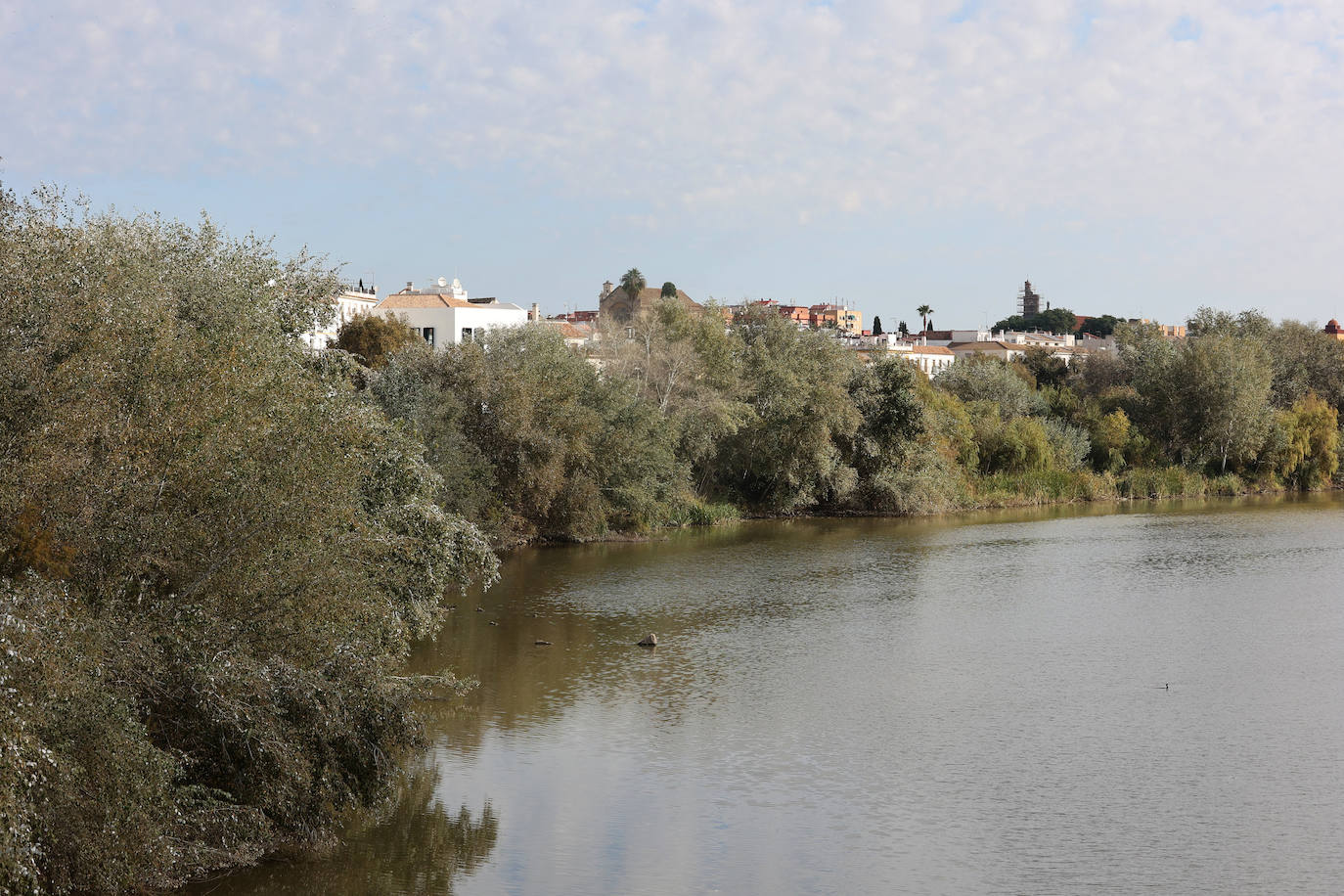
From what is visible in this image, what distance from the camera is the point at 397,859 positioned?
15891mm

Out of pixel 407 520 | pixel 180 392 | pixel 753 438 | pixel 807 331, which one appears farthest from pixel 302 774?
pixel 807 331

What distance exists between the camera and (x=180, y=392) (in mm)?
14922

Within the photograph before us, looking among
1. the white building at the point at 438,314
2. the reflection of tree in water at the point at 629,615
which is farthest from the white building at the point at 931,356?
the reflection of tree in water at the point at 629,615

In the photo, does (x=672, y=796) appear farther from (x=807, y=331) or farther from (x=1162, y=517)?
(x=1162, y=517)

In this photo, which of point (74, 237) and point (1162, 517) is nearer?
point (74, 237)

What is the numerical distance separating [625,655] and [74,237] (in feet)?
46.5

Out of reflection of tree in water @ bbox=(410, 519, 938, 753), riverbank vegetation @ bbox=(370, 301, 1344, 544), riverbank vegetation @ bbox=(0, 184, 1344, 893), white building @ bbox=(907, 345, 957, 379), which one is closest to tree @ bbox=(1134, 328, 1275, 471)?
riverbank vegetation @ bbox=(370, 301, 1344, 544)

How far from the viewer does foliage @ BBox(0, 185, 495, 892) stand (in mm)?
11945

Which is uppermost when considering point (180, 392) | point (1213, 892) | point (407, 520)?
point (180, 392)

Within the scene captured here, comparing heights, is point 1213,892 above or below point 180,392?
below

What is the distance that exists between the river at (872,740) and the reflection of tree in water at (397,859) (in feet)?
0.13

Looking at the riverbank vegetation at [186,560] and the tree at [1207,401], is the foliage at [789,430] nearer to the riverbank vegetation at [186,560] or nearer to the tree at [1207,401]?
the tree at [1207,401]

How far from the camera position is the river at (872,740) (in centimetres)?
1570

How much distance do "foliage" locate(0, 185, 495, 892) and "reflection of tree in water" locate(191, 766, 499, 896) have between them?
42 centimetres
